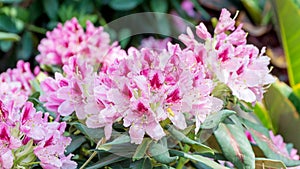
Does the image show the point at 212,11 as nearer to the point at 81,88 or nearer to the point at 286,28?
the point at 286,28

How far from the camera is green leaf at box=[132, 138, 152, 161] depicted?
86 centimetres

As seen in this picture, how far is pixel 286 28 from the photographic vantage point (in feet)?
5.40

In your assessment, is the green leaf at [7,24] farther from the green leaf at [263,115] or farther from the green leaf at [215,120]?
the green leaf at [215,120]

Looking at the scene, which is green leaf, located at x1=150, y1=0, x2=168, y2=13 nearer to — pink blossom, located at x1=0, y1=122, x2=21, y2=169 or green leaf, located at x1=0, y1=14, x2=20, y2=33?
green leaf, located at x1=0, y1=14, x2=20, y2=33

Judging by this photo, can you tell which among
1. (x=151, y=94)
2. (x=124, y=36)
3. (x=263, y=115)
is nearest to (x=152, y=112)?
(x=151, y=94)

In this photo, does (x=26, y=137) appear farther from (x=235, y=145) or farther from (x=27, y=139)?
(x=235, y=145)

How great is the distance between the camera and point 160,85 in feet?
2.75

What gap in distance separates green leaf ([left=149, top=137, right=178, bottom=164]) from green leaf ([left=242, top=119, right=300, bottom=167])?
0.21 metres

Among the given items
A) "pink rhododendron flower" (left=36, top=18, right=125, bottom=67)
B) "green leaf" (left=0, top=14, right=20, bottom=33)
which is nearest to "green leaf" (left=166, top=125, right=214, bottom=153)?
"pink rhododendron flower" (left=36, top=18, right=125, bottom=67)

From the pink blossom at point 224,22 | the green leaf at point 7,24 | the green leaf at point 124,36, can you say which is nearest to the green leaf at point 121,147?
the pink blossom at point 224,22

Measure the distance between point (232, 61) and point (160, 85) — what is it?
138mm

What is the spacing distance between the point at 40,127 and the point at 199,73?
0.22m

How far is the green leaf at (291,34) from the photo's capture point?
161cm

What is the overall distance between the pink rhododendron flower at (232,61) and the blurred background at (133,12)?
2.19ft
